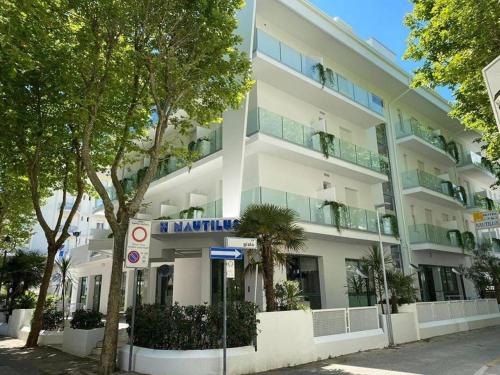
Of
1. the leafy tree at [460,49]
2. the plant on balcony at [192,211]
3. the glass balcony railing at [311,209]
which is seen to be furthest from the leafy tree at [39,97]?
the leafy tree at [460,49]

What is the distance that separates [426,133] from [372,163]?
7297 millimetres

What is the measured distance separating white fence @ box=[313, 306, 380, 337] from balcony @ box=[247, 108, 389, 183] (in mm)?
7171

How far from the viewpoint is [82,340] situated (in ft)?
39.4

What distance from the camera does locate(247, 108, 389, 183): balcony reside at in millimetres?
15719

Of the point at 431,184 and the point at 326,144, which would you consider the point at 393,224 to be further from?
the point at 326,144

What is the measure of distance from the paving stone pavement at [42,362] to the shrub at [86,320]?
3.06ft

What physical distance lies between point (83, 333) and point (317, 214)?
992 cm

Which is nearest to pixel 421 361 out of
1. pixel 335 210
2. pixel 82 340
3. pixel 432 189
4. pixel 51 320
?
pixel 335 210

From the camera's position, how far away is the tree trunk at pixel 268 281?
35.5ft

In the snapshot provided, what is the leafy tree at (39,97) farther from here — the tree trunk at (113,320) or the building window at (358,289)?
the building window at (358,289)

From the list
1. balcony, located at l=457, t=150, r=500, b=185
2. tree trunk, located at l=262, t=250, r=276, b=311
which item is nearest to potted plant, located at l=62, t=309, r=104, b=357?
tree trunk, located at l=262, t=250, r=276, b=311

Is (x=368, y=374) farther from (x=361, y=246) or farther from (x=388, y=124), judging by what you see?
(x=388, y=124)

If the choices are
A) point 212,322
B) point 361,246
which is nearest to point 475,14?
point 212,322

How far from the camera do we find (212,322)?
362 inches
